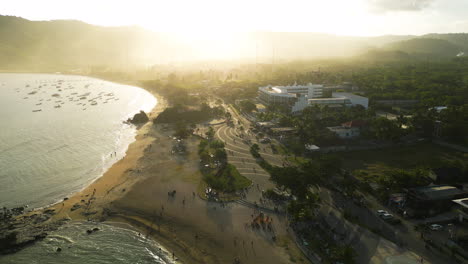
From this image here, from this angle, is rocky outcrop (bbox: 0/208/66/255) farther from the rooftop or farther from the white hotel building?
the white hotel building

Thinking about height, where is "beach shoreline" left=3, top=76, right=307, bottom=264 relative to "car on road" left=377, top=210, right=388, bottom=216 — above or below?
below

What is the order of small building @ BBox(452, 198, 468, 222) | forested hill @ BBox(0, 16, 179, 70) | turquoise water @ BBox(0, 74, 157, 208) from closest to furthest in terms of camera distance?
small building @ BBox(452, 198, 468, 222), turquoise water @ BBox(0, 74, 157, 208), forested hill @ BBox(0, 16, 179, 70)

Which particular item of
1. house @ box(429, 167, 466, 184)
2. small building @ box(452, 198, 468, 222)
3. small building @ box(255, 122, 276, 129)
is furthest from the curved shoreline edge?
house @ box(429, 167, 466, 184)

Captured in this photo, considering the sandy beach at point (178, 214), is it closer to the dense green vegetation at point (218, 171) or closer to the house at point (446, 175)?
the dense green vegetation at point (218, 171)

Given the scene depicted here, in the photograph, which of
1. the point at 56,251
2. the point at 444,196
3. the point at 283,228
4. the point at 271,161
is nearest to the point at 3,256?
the point at 56,251

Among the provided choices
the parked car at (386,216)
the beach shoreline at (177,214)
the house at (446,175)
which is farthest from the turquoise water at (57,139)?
the house at (446,175)

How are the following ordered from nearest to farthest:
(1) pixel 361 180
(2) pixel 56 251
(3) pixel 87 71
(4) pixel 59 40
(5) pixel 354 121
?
(2) pixel 56 251 → (1) pixel 361 180 → (5) pixel 354 121 → (3) pixel 87 71 → (4) pixel 59 40

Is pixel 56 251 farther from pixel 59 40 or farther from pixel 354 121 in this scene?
pixel 59 40
